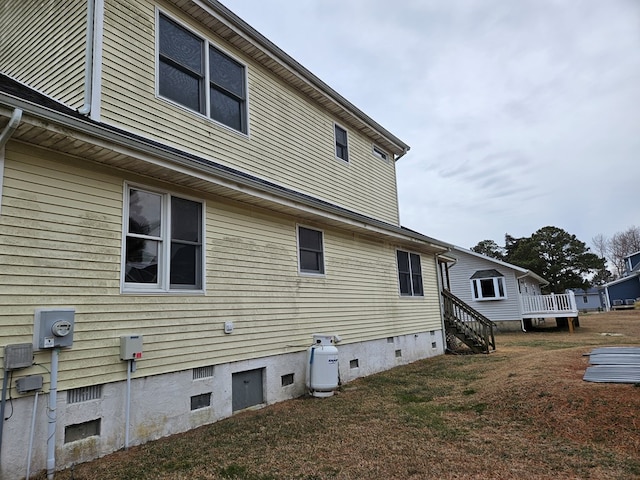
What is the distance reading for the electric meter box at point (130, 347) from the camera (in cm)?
461

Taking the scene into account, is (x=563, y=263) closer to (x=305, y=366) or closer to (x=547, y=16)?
(x=547, y=16)

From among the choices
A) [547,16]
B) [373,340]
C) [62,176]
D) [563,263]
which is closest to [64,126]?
[62,176]

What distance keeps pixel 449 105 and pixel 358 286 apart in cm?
1224

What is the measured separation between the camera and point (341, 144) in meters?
10.6

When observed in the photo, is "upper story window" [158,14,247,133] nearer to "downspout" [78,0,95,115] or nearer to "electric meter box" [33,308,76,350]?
"downspout" [78,0,95,115]

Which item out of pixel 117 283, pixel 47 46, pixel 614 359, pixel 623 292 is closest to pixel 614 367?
pixel 614 359

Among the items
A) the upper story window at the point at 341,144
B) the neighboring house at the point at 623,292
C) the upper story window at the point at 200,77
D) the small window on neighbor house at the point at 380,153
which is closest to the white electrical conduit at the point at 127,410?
the upper story window at the point at 200,77

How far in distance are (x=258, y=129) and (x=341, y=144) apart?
3.41 metres

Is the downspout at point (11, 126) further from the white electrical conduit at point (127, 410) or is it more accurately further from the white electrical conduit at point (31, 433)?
the white electrical conduit at point (127, 410)

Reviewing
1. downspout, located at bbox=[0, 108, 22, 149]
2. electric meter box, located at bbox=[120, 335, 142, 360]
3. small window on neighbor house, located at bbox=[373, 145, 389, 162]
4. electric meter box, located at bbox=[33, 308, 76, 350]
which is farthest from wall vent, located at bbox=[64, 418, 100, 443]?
small window on neighbor house, located at bbox=[373, 145, 389, 162]

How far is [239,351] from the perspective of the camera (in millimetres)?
6223

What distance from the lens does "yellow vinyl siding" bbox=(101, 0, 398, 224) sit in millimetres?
5512

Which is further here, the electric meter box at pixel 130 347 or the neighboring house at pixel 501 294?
the neighboring house at pixel 501 294

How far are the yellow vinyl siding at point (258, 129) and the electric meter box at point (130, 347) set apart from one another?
288 centimetres
